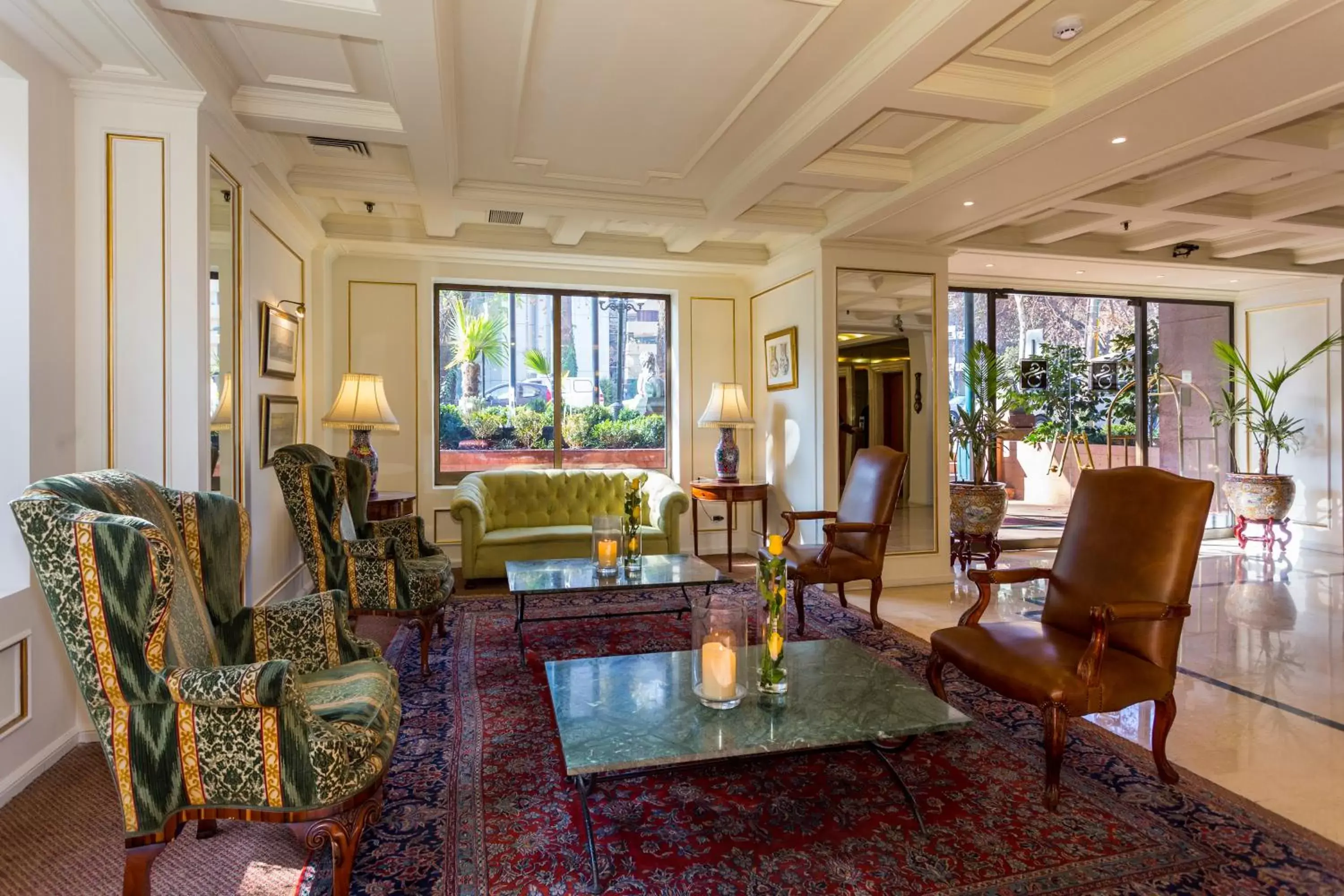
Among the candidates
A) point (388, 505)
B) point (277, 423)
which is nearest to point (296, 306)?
point (277, 423)

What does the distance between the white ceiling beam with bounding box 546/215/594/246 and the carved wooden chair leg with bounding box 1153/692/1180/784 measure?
4.08 m

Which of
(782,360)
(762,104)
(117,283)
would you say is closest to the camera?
(117,283)

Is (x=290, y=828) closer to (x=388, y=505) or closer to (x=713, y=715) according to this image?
(x=713, y=715)

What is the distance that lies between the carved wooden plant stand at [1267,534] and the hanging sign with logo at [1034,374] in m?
2.15

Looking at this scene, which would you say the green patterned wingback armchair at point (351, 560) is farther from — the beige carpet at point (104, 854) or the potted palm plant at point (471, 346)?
the potted palm plant at point (471, 346)

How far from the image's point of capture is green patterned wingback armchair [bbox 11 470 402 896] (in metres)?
1.54

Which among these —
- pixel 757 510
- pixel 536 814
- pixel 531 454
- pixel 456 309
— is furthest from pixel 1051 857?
pixel 456 309

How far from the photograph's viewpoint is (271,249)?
13.6 feet

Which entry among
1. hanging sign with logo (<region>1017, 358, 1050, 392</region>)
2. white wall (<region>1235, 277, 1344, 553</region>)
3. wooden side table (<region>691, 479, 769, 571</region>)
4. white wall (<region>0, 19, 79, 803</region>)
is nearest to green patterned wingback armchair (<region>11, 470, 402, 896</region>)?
white wall (<region>0, 19, 79, 803</region>)

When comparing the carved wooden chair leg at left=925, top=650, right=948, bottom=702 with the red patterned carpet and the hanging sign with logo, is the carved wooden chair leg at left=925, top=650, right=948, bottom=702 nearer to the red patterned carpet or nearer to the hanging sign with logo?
the red patterned carpet

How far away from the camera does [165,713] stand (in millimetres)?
1610

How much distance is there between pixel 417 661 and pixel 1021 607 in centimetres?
370

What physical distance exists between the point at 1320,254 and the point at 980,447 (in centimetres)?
376

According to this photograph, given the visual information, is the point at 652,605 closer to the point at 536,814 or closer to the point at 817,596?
the point at 817,596
